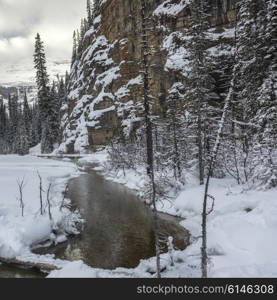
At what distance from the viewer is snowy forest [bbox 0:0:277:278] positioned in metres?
16.6

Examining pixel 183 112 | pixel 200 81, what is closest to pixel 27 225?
pixel 200 81

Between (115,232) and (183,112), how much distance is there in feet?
71.2

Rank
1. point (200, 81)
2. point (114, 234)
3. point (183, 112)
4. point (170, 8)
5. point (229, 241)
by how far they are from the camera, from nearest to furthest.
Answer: point (229, 241), point (114, 234), point (200, 81), point (183, 112), point (170, 8)

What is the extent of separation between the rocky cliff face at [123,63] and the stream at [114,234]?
19.9 m

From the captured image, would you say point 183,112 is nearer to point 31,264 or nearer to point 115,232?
point 115,232

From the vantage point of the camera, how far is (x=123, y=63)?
6444cm

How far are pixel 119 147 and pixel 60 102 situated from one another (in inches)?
2656

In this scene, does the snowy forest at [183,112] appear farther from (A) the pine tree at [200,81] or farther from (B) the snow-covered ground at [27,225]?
(B) the snow-covered ground at [27,225]

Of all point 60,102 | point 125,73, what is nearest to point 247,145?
point 125,73

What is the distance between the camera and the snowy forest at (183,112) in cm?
1657

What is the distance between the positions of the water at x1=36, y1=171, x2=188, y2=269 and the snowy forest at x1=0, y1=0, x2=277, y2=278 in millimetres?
1100

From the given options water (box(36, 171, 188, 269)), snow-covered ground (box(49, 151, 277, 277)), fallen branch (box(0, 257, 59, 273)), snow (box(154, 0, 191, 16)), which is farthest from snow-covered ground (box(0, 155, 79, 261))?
snow (box(154, 0, 191, 16))

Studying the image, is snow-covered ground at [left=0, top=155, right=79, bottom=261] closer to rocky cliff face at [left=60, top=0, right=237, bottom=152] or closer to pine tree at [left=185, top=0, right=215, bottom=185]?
pine tree at [left=185, top=0, right=215, bottom=185]

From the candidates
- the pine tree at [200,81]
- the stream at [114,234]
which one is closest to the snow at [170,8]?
the pine tree at [200,81]
